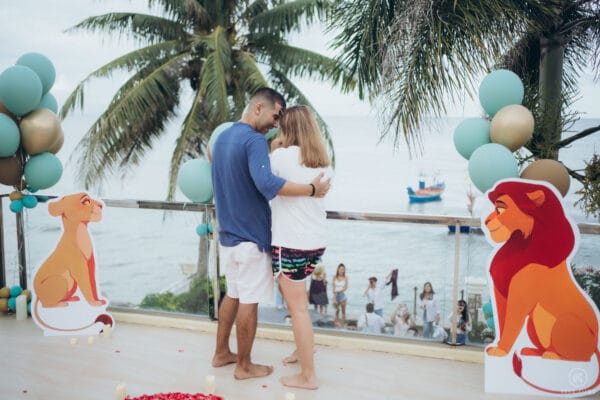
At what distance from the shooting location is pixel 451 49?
5234mm

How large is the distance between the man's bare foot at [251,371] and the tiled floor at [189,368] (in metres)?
0.04

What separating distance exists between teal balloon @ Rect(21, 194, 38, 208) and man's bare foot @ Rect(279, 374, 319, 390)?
259 centimetres

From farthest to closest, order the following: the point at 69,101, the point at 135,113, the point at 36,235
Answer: the point at 69,101, the point at 135,113, the point at 36,235

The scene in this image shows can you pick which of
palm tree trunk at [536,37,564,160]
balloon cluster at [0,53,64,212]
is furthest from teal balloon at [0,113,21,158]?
palm tree trunk at [536,37,564,160]

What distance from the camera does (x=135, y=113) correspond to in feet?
39.5

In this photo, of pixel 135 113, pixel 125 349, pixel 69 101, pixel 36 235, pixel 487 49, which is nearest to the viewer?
pixel 125 349

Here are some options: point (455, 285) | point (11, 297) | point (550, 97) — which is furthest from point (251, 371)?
point (550, 97)

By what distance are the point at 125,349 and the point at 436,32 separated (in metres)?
3.72

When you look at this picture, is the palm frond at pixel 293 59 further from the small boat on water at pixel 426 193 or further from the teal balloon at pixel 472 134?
the small boat on water at pixel 426 193

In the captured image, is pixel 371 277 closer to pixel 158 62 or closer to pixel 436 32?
pixel 436 32

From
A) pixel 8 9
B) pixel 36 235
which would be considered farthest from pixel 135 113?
pixel 8 9

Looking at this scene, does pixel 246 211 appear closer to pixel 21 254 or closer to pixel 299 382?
pixel 299 382

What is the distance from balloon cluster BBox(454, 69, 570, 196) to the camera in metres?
3.41

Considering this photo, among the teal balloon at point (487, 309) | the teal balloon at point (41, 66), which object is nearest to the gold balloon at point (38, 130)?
the teal balloon at point (41, 66)
